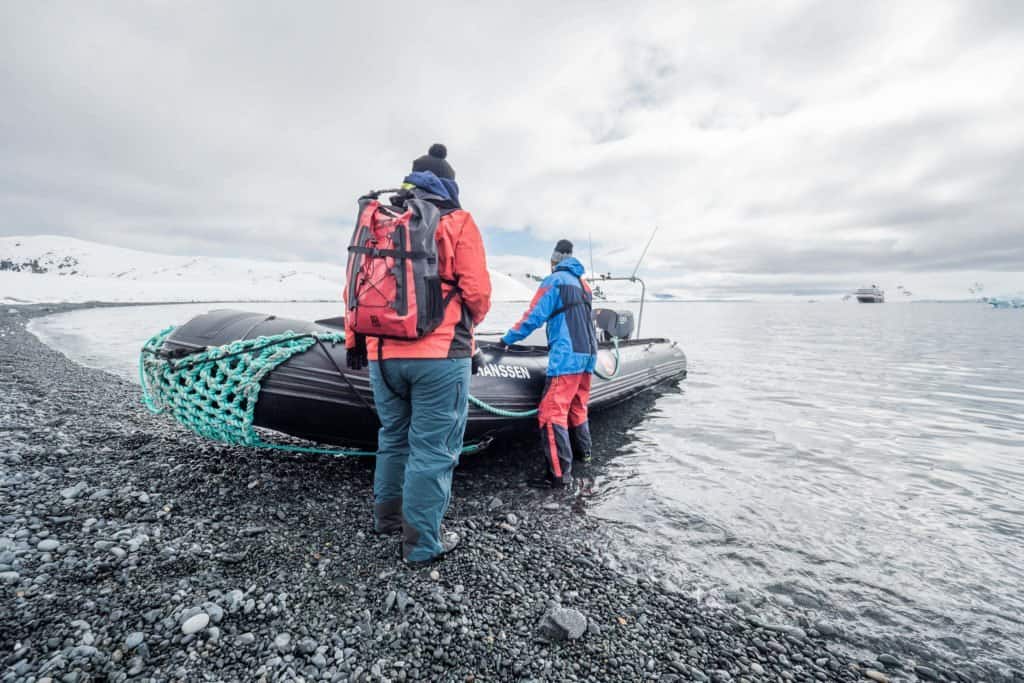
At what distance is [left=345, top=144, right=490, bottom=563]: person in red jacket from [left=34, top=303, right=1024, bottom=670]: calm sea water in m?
1.67

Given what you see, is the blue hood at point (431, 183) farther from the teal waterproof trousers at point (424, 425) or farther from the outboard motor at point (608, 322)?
the outboard motor at point (608, 322)

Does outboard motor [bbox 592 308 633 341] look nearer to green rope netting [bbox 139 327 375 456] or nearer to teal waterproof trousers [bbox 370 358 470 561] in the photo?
green rope netting [bbox 139 327 375 456]

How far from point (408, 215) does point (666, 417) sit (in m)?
6.38

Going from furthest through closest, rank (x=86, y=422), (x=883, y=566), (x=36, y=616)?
1. (x=86, y=422)
2. (x=883, y=566)
3. (x=36, y=616)

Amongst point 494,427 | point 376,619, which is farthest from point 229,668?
point 494,427

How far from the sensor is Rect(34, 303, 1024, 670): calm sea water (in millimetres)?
2932

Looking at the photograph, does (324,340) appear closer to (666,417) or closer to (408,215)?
(408,215)

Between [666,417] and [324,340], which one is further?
[666,417]

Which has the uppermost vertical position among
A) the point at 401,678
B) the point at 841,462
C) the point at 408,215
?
the point at 408,215

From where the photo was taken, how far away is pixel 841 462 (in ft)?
19.0

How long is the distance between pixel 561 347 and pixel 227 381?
297 centimetres

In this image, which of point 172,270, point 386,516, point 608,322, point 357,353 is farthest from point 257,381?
point 172,270

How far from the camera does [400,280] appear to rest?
2658 millimetres

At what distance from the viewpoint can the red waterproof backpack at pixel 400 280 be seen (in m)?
2.64
